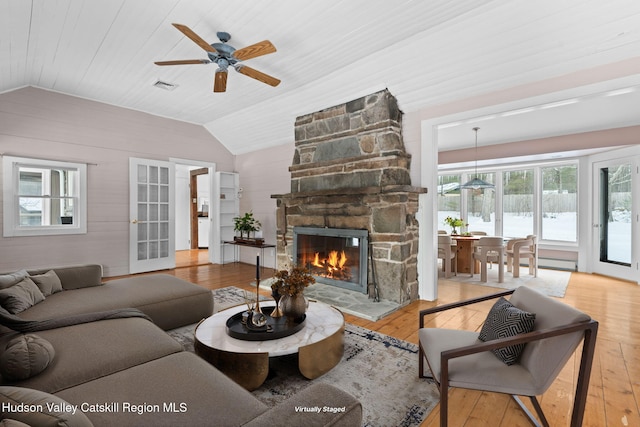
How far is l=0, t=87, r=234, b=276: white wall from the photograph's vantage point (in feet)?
15.2

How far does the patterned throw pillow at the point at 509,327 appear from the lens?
5.65ft

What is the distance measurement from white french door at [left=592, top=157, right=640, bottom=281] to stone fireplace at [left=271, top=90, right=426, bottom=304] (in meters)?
3.98

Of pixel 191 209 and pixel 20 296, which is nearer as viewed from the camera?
pixel 20 296

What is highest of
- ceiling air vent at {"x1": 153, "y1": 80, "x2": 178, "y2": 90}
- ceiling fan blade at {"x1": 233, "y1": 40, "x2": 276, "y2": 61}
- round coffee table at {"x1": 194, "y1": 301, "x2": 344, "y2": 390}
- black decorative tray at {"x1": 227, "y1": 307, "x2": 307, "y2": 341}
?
ceiling air vent at {"x1": 153, "y1": 80, "x2": 178, "y2": 90}

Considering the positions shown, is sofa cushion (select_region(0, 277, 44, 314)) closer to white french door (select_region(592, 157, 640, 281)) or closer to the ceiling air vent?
the ceiling air vent

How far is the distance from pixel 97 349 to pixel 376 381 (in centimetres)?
173

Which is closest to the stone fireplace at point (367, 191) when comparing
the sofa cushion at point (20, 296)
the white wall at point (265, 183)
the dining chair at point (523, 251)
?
the white wall at point (265, 183)

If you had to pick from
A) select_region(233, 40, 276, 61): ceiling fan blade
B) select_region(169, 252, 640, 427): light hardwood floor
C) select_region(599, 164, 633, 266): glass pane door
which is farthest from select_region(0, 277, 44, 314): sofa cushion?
select_region(599, 164, 633, 266): glass pane door

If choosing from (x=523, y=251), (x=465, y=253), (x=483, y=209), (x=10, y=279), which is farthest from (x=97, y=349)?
(x=483, y=209)

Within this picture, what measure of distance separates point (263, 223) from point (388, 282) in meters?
3.42

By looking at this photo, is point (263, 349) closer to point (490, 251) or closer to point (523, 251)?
Result: point (490, 251)

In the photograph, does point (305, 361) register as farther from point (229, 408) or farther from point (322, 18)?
point (322, 18)

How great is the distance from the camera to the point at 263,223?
6633 mm

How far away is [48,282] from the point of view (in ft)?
9.37
